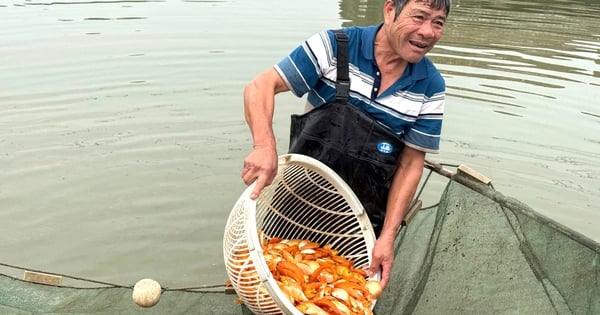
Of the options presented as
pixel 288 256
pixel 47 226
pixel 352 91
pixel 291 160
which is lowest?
pixel 47 226

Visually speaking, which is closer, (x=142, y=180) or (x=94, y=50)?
(x=142, y=180)

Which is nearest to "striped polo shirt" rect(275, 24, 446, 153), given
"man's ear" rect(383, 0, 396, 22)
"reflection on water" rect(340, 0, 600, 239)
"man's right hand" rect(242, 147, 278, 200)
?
"man's ear" rect(383, 0, 396, 22)

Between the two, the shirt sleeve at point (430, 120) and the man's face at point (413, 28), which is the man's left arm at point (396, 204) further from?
the man's face at point (413, 28)

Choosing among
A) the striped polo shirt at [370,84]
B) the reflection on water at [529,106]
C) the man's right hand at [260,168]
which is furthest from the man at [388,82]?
the reflection on water at [529,106]

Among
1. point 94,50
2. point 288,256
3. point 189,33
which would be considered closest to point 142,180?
point 288,256

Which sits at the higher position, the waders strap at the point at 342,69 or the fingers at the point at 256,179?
the waders strap at the point at 342,69

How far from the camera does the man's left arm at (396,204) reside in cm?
259

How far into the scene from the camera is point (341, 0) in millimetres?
14125

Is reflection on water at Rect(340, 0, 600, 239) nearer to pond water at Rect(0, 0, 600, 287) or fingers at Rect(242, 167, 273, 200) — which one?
pond water at Rect(0, 0, 600, 287)

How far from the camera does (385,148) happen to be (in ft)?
8.49

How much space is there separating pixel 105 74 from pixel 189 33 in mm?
2547

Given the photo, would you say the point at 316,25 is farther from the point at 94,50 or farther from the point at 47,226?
the point at 47,226

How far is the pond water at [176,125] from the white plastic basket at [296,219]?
1.18 meters

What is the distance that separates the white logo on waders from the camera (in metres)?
2.57
